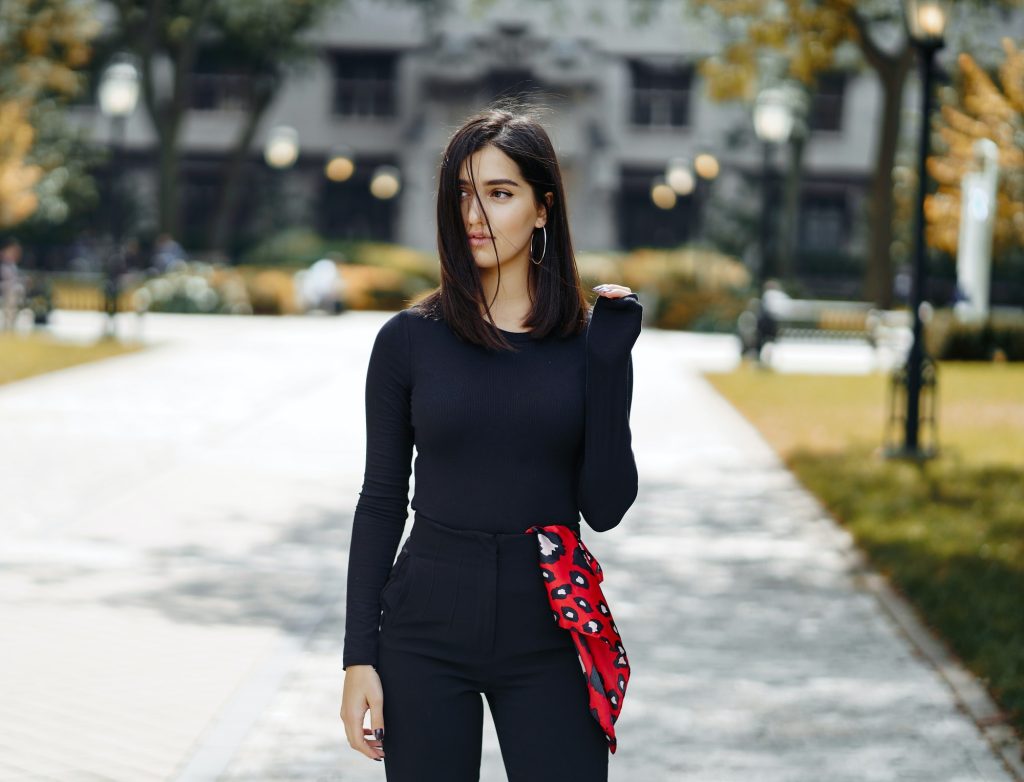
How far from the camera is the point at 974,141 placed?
2828 cm

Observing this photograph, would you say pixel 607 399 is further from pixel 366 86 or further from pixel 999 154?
pixel 366 86

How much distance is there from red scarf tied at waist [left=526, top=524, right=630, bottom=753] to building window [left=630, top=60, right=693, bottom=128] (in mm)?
49699

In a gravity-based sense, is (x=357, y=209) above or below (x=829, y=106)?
below

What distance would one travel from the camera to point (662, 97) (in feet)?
171

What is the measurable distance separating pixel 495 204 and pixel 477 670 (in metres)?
0.87

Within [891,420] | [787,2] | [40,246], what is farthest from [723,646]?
[40,246]

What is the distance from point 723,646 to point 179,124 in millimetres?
39347

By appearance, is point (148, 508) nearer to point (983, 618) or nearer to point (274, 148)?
point (983, 618)

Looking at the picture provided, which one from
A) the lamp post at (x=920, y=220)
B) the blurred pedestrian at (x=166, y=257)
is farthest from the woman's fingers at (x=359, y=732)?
the blurred pedestrian at (x=166, y=257)

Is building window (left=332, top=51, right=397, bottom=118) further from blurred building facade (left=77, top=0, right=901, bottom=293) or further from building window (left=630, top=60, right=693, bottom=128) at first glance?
building window (left=630, top=60, right=693, bottom=128)

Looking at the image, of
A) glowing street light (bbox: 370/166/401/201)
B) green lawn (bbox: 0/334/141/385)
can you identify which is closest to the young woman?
green lawn (bbox: 0/334/141/385)

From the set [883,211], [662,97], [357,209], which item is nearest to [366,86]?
[357,209]

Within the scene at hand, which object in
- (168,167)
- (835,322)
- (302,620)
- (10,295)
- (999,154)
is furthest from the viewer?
(168,167)

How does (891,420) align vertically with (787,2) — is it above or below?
below
